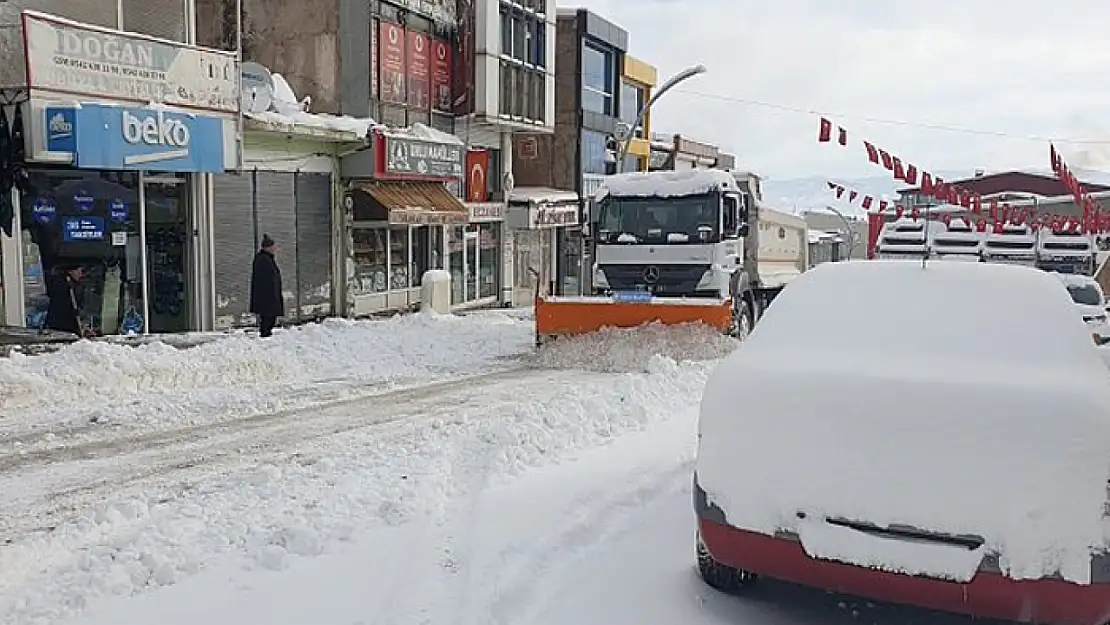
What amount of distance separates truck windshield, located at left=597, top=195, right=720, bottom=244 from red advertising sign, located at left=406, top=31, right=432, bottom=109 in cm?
924

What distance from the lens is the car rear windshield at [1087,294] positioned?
16.9 m

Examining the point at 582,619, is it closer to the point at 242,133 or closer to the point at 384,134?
the point at 242,133

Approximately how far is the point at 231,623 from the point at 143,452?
423 centimetres

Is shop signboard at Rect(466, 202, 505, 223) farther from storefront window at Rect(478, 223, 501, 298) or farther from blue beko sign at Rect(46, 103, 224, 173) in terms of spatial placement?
blue beko sign at Rect(46, 103, 224, 173)

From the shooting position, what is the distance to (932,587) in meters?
4.45

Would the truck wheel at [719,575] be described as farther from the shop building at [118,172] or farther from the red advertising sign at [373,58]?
the red advertising sign at [373,58]

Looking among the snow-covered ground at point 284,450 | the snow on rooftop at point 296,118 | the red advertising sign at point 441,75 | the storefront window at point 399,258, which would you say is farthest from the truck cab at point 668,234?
the red advertising sign at point 441,75

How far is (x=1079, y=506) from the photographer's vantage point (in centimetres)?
430

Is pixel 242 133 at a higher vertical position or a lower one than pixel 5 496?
higher

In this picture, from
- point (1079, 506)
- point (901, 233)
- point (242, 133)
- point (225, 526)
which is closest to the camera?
point (1079, 506)

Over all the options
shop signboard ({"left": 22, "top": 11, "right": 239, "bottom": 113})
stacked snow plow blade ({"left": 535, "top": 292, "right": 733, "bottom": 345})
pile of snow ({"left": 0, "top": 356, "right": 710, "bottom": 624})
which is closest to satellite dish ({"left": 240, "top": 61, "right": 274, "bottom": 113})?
shop signboard ({"left": 22, "top": 11, "right": 239, "bottom": 113})

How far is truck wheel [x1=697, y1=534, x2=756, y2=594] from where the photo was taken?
5.29 meters

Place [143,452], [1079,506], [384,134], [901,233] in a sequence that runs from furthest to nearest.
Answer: [901,233] < [384,134] < [143,452] < [1079,506]

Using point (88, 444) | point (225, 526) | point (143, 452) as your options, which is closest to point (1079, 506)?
point (225, 526)
